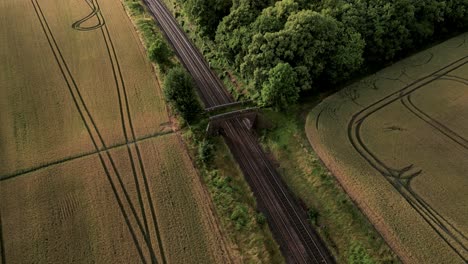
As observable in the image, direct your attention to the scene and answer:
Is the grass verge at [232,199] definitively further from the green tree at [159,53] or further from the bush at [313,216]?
the green tree at [159,53]

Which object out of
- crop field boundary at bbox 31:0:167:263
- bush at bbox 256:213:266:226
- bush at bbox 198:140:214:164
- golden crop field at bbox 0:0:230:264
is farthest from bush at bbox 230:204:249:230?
crop field boundary at bbox 31:0:167:263

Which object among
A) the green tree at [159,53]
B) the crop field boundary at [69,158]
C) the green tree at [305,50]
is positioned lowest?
the crop field boundary at [69,158]

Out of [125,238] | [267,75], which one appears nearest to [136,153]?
[125,238]

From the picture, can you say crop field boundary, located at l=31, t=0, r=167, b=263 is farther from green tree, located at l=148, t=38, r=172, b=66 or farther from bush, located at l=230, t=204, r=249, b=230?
bush, located at l=230, t=204, r=249, b=230

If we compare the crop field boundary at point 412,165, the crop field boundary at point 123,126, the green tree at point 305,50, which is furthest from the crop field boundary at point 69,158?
the crop field boundary at point 412,165

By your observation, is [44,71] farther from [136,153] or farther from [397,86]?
[397,86]

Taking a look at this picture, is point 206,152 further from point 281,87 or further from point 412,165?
point 412,165

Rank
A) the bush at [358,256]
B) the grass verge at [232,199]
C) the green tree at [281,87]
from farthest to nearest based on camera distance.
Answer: the green tree at [281,87], the grass verge at [232,199], the bush at [358,256]
